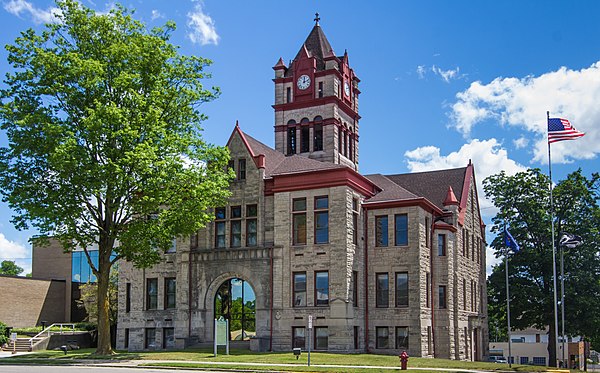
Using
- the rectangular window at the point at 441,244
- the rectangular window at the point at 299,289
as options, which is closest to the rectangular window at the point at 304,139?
the rectangular window at the point at 441,244

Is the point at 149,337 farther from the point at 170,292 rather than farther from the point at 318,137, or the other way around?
the point at 318,137

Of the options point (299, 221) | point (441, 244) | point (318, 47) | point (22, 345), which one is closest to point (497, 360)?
point (441, 244)

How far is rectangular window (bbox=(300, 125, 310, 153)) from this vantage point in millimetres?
56987

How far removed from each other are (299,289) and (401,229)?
7.26 m

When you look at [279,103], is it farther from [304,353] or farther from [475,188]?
[304,353]

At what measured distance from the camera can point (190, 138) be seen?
39219 millimetres

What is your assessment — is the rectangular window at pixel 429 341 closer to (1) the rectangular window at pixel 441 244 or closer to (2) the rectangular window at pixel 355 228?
(1) the rectangular window at pixel 441 244

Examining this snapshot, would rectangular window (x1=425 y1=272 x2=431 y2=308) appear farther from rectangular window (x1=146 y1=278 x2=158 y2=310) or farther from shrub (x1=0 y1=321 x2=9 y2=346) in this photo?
Result: shrub (x1=0 y1=321 x2=9 y2=346)

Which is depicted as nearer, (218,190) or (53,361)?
(53,361)

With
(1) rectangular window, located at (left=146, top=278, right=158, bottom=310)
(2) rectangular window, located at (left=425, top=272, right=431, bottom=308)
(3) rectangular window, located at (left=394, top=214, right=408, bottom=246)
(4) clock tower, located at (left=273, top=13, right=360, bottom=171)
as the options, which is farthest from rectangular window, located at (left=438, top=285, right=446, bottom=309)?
(1) rectangular window, located at (left=146, top=278, right=158, bottom=310)

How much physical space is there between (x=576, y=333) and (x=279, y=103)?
96.5 ft

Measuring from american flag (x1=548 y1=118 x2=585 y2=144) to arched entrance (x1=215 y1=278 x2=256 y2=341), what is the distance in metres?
19.5

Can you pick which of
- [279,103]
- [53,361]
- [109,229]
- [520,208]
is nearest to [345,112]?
[279,103]

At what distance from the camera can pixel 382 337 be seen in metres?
43.5
